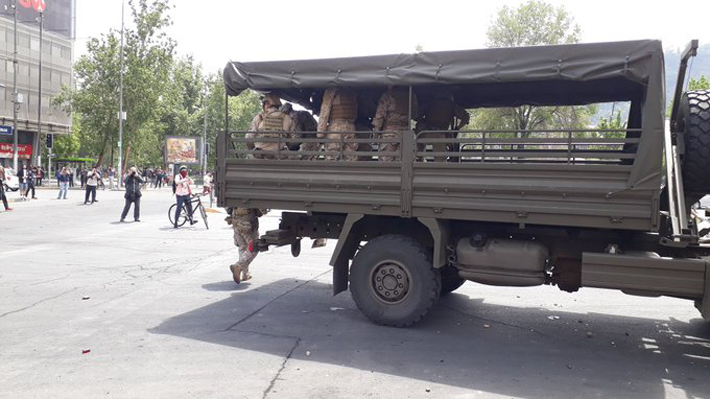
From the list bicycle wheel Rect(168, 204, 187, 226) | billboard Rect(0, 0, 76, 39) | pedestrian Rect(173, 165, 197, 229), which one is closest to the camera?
pedestrian Rect(173, 165, 197, 229)

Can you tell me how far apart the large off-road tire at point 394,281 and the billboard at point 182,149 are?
40412mm

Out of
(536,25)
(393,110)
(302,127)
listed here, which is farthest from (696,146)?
(536,25)

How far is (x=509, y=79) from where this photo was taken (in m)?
5.64

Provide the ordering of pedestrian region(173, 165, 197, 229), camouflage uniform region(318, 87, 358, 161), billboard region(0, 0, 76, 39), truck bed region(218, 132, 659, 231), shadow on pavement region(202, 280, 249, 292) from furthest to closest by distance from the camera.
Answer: billboard region(0, 0, 76, 39), pedestrian region(173, 165, 197, 229), shadow on pavement region(202, 280, 249, 292), camouflage uniform region(318, 87, 358, 161), truck bed region(218, 132, 659, 231)

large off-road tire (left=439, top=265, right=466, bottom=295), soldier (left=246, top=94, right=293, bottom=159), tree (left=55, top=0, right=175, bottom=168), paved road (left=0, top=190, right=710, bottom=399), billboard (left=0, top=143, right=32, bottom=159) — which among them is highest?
tree (left=55, top=0, right=175, bottom=168)

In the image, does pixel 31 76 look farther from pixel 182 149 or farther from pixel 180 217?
pixel 180 217

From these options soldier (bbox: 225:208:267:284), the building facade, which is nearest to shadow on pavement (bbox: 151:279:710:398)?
soldier (bbox: 225:208:267:284)

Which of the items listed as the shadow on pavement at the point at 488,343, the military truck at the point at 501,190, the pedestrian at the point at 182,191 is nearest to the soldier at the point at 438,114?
the military truck at the point at 501,190

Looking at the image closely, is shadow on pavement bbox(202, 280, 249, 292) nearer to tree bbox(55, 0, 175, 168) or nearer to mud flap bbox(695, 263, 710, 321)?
mud flap bbox(695, 263, 710, 321)

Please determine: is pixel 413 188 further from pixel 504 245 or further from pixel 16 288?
pixel 16 288

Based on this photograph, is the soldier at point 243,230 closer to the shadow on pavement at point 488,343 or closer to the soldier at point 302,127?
the shadow on pavement at point 488,343

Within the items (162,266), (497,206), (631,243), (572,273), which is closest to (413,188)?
(497,206)

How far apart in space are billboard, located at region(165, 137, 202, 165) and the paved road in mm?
36443

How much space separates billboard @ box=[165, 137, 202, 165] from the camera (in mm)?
44469
